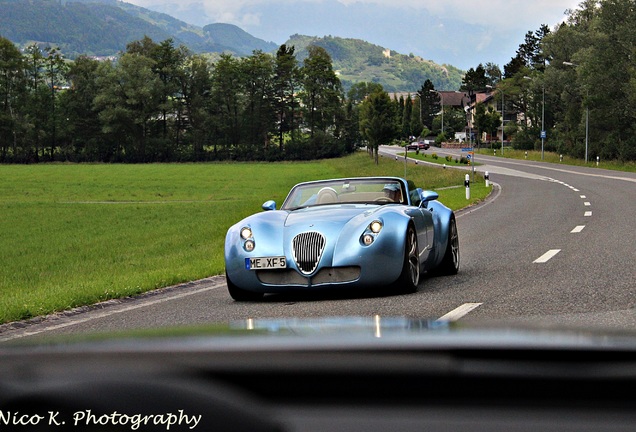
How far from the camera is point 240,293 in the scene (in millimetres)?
9969

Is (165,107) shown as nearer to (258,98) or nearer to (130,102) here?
(130,102)

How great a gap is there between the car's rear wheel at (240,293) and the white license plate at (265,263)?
409 millimetres

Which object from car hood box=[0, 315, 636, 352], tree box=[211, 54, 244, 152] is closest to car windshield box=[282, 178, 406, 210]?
car hood box=[0, 315, 636, 352]

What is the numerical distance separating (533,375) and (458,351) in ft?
0.40

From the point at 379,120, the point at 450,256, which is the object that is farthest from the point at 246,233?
the point at 379,120

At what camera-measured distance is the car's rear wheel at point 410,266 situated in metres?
9.56

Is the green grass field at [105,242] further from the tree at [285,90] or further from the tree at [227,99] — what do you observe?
the tree at [285,90]

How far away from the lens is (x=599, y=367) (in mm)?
1335

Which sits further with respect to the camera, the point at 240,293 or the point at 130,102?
the point at 130,102

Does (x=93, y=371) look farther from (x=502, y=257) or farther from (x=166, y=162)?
(x=166, y=162)

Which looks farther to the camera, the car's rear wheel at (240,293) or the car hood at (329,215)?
the car's rear wheel at (240,293)

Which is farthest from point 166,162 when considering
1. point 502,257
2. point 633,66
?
point 502,257

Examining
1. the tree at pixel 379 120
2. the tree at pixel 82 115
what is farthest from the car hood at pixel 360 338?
the tree at pixel 82 115

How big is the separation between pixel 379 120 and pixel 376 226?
105974 millimetres
